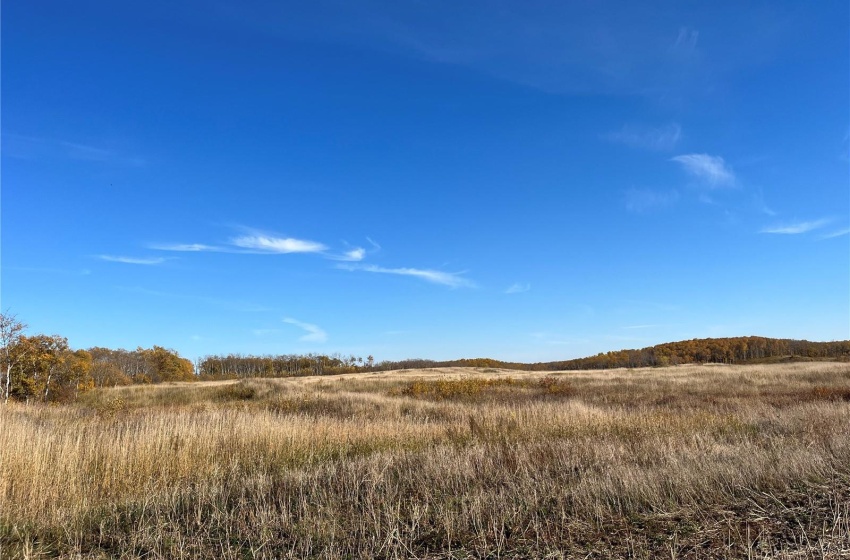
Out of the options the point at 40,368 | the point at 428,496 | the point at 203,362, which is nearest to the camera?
the point at 428,496

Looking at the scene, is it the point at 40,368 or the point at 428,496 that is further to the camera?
the point at 40,368

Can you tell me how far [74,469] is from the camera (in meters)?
7.30

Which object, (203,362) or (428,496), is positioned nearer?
(428,496)

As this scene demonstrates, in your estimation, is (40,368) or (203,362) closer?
(40,368)

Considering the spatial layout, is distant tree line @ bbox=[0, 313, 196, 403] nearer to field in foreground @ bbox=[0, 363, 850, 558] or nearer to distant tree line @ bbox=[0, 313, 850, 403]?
distant tree line @ bbox=[0, 313, 850, 403]

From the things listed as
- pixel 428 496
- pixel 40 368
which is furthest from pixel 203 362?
pixel 428 496

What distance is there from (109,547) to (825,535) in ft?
22.0

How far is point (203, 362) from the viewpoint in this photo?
14375 centimetres

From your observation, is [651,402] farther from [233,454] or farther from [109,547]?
[109,547]

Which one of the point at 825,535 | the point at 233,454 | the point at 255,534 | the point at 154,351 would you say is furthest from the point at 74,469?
the point at 154,351

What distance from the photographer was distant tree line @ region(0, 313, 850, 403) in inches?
914

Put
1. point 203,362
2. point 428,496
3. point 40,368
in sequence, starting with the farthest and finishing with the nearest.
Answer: point 203,362, point 40,368, point 428,496

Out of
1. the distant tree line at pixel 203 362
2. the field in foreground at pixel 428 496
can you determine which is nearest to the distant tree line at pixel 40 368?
the distant tree line at pixel 203 362

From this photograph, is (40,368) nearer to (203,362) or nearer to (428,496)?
(428,496)
